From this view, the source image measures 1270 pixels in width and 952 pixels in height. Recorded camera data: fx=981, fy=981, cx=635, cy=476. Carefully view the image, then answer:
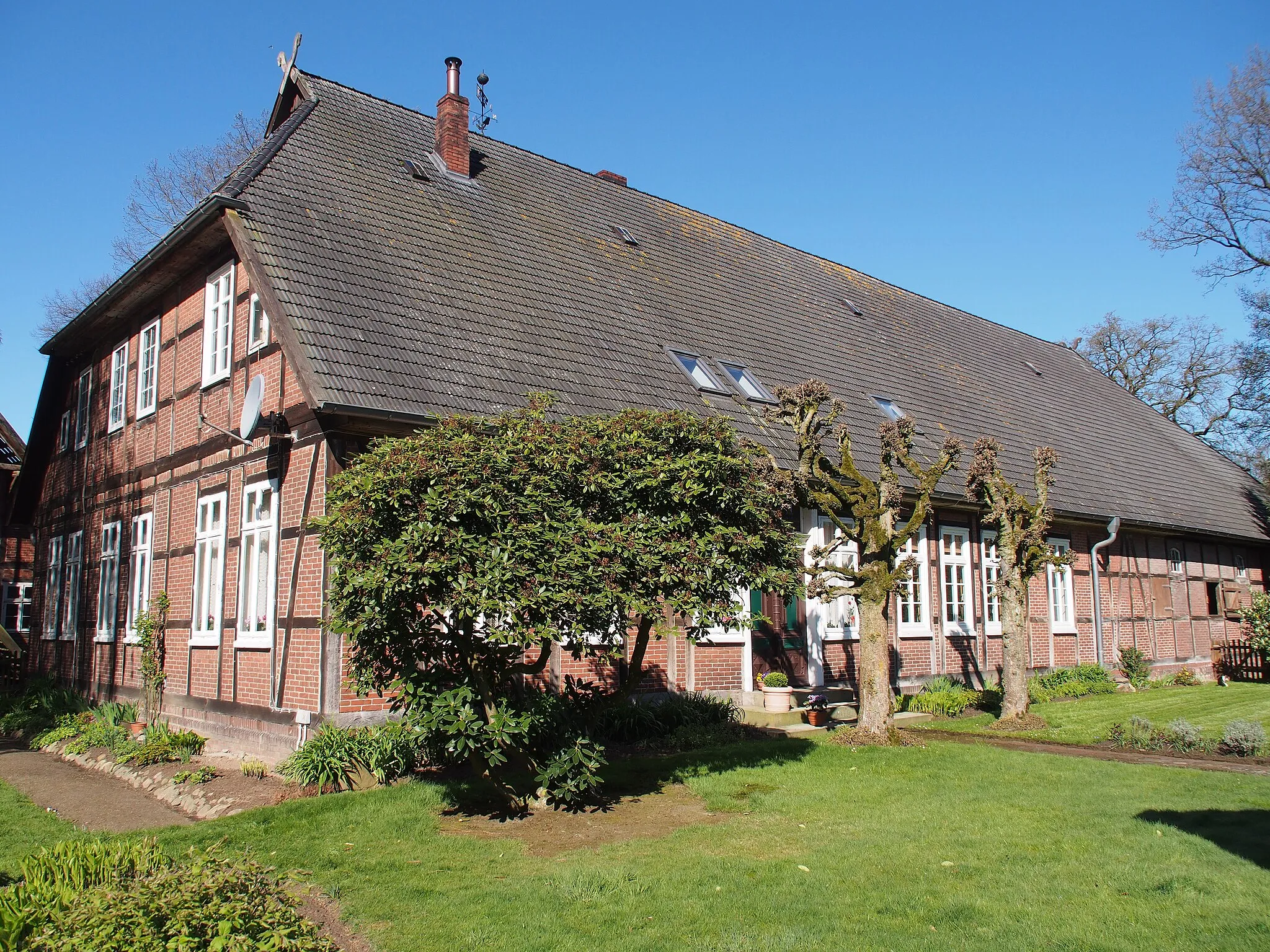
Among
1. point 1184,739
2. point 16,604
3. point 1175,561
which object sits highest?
point 1175,561

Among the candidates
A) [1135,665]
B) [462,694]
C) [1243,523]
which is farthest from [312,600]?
[1243,523]

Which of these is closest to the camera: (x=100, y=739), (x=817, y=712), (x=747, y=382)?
(x=817, y=712)

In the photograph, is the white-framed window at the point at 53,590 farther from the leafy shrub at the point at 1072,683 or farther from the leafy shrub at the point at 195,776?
the leafy shrub at the point at 1072,683

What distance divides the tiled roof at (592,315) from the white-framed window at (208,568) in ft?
11.0

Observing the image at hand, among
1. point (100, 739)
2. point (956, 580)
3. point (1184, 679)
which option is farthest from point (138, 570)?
point (1184, 679)

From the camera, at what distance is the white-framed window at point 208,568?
12.2m

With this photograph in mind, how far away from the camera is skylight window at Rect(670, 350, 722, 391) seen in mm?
14312

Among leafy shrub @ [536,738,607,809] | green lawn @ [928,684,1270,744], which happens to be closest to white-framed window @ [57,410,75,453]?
leafy shrub @ [536,738,607,809]

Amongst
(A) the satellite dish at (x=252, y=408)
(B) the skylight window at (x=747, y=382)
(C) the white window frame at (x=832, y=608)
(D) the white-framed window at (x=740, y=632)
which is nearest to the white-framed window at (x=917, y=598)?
(C) the white window frame at (x=832, y=608)

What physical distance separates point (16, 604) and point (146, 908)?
24893 mm

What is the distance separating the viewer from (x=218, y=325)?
42.8 feet

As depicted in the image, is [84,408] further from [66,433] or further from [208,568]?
[208,568]

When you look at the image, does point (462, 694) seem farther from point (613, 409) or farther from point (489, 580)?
point (613, 409)

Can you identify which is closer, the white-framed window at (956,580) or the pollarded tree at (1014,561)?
the pollarded tree at (1014,561)
